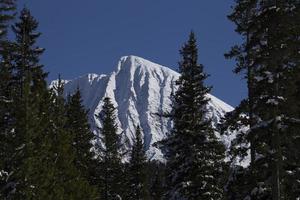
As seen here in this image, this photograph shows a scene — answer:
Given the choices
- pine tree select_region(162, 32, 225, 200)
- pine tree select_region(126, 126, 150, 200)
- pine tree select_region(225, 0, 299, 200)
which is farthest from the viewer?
pine tree select_region(126, 126, 150, 200)

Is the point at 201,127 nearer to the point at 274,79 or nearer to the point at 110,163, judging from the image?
the point at 274,79

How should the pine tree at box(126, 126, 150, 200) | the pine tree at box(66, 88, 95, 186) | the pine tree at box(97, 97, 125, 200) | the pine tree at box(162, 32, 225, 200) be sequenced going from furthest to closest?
the pine tree at box(126, 126, 150, 200) → the pine tree at box(97, 97, 125, 200) → the pine tree at box(66, 88, 95, 186) → the pine tree at box(162, 32, 225, 200)

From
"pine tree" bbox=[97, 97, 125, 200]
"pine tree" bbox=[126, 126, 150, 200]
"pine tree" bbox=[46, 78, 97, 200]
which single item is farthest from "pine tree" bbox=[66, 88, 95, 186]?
"pine tree" bbox=[46, 78, 97, 200]

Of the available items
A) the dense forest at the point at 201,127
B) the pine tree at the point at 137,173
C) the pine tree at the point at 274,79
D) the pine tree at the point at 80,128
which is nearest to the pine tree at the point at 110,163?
the pine tree at the point at 137,173

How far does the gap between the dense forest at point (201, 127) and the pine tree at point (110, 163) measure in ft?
34.3

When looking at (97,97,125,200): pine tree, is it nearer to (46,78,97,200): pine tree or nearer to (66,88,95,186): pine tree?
(66,88,95,186): pine tree

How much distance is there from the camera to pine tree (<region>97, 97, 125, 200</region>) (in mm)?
55625

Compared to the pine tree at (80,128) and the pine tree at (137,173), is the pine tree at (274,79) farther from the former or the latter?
Answer: the pine tree at (137,173)

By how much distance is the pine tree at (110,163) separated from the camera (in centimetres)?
5562

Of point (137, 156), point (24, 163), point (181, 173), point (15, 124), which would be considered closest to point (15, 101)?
point (15, 124)

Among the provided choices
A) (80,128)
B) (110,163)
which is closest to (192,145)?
(80,128)

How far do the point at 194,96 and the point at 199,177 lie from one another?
500 centimetres

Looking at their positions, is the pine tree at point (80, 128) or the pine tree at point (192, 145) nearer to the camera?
the pine tree at point (192, 145)

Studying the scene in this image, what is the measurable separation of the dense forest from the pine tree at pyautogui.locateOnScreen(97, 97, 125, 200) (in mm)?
10469
